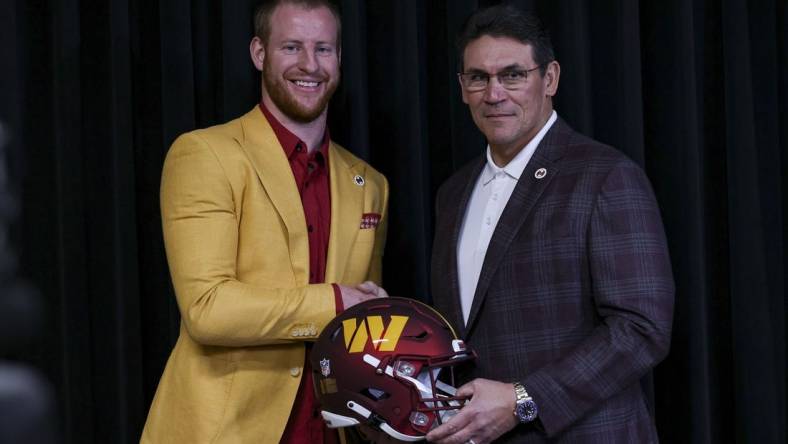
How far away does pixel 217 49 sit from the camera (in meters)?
2.80

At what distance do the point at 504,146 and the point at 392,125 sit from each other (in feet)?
2.47

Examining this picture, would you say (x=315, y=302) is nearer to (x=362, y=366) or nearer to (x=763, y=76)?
(x=362, y=366)

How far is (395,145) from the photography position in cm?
278

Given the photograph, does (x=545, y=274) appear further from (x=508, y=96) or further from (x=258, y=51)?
(x=258, y=51)

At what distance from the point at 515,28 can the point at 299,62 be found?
55 centimetres

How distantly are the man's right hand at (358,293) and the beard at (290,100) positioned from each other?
18.2 inches

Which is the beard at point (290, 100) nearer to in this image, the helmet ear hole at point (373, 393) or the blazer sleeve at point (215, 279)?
the blazer sleeve at point (215, 279)

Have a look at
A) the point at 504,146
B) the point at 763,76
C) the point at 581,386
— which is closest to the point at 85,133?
the point at 504,146

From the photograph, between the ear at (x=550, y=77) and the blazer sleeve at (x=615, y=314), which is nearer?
the blazer sleeve at (x=615, y=314)

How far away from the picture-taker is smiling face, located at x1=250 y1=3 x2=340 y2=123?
2.23 metres

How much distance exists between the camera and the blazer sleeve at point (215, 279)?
199 centimetres

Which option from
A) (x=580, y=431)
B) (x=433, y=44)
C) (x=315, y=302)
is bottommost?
(x=580, y=431)

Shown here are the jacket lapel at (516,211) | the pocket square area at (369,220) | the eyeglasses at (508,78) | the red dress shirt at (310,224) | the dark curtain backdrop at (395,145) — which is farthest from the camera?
the dark curtain backdrop at (395,145)

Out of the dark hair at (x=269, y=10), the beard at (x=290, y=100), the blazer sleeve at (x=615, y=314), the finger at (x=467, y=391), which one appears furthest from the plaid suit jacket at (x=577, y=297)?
the dark hair at (x=269, y=10)
